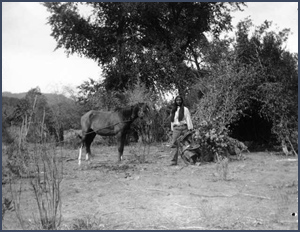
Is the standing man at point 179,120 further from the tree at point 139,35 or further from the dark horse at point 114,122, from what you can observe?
the tree at point 139,35

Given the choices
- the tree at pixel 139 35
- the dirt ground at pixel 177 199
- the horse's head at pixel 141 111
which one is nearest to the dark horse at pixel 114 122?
the horse's head at pixel 141 111

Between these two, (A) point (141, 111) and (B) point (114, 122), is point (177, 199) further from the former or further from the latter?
(B) point (114, 122)

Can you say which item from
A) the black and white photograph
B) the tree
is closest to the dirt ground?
the black and white photograph

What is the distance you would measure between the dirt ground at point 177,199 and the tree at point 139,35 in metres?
9.77

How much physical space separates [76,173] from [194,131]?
3803 mm

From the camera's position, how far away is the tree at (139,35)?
1794 cm

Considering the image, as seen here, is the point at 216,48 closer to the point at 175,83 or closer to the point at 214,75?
the point at 214,75

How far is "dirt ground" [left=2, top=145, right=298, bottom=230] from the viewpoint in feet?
14.7

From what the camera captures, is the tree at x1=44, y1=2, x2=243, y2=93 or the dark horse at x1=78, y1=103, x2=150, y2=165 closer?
the dark horse at x1=78, y1=103, x2=150, y2=165

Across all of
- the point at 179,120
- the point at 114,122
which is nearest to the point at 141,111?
the point at 114,122

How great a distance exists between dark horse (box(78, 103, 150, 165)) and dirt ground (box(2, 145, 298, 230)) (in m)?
1.83

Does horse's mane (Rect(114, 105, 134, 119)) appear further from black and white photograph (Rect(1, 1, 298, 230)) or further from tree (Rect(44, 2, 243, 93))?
tree (Rect(44, 2, 243, 93))

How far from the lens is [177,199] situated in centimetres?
561

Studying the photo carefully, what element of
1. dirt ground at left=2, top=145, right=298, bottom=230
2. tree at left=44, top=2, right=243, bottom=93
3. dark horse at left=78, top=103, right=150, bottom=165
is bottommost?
dirt ground at left=2, top=145, right=298, bottom=230
